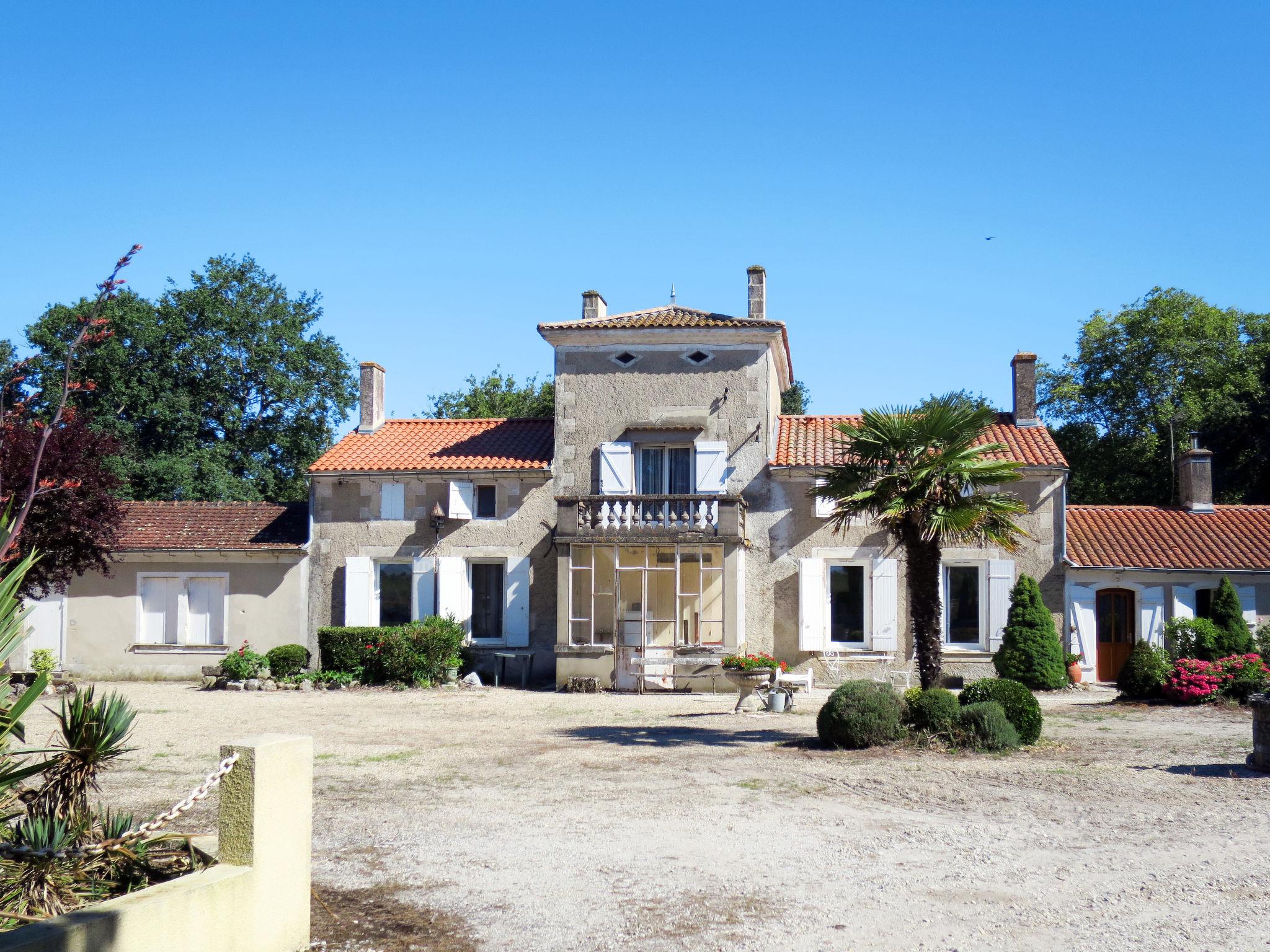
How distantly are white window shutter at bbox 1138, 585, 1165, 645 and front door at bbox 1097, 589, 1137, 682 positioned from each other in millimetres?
221

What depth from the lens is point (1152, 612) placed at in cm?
2062

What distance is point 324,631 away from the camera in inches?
826

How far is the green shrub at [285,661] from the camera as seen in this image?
68.7 ft

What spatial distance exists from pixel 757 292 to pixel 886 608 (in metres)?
6.71

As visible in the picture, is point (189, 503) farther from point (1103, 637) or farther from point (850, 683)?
point (1103, 637)

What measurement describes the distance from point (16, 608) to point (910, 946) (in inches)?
182

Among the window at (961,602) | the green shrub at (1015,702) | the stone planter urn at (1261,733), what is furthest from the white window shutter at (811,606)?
the stone planter urn at (1261,733)

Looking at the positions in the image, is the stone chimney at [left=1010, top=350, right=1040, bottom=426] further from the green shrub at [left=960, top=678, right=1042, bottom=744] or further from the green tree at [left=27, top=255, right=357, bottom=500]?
the green tree at [left=27, top=255, right=357, bottom=500]

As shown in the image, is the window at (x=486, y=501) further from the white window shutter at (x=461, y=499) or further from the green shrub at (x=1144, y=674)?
the green shrub at (x=1144, y=674)

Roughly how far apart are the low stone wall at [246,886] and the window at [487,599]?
649 inches

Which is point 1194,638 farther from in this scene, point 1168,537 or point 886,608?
point 886,608

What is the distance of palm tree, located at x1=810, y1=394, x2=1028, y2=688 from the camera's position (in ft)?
43.0

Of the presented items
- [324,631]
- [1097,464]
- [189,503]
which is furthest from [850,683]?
[1097,464]

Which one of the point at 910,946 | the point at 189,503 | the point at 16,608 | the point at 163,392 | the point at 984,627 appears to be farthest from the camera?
the point at 163,392
